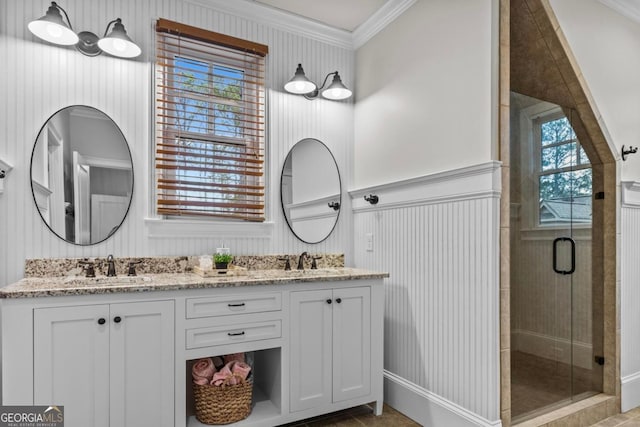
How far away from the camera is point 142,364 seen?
6.49 feet

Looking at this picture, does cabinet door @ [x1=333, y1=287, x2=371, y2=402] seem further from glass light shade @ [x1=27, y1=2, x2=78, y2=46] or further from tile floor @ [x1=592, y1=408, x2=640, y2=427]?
glass light shade @ [x1=27, y1=2, x2=78, y2=46]

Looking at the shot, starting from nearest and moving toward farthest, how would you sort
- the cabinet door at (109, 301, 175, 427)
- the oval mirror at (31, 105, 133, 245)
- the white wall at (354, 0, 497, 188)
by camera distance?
the cabinet door at (109, 301, 175, 427) < the white wall at (354, 0, 497, 188) < the oval mirror at (31, 105, 133, 245)

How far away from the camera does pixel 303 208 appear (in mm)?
3070

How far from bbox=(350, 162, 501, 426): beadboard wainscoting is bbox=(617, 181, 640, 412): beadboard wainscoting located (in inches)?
48.6

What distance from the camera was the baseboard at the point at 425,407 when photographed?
2.19m

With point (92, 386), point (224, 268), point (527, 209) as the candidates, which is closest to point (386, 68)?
point (527, 209)

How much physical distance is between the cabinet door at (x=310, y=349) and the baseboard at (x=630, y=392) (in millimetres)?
1985

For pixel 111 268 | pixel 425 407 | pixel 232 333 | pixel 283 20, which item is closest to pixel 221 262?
pixel 232 333

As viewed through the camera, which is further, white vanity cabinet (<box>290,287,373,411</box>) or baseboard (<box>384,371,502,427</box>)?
white vanity cabinet (<box>290,287,373,411</box>)

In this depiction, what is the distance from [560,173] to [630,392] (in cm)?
158

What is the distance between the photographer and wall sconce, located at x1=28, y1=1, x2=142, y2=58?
83.7 inches

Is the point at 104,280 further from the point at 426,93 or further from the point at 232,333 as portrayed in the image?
the point at 426,93

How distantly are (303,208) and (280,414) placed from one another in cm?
143

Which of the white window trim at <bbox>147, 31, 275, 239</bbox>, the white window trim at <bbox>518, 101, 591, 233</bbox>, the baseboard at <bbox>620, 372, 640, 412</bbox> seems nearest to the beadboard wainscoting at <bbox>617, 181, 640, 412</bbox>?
the baseboard at <bbox>620, 372, 640, 412</bbox>
